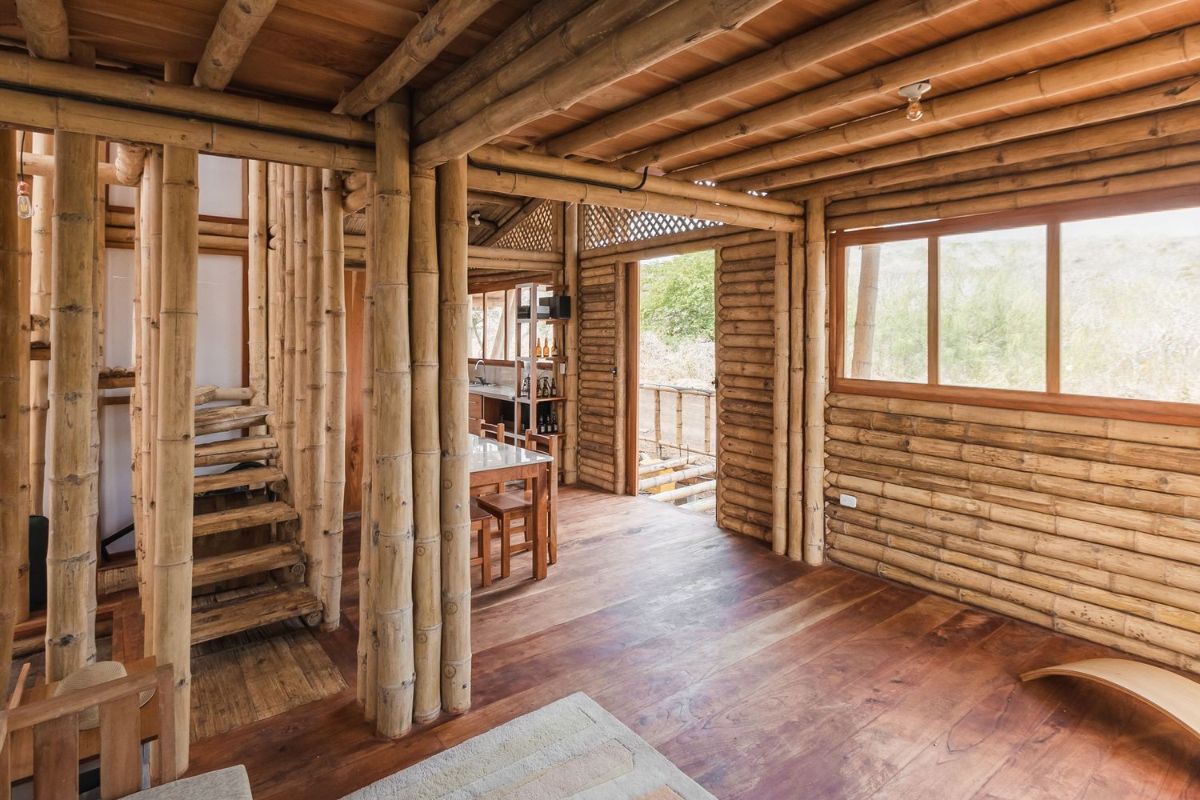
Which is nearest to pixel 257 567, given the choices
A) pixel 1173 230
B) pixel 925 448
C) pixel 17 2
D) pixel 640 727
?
pixel 640 727

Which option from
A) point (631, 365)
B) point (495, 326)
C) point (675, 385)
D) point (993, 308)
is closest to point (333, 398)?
point (631, 365)

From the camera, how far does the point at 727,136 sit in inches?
120

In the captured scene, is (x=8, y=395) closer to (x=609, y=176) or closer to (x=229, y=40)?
(x=229, y=40)

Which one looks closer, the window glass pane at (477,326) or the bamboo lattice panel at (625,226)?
the bamboo lattice panel at (625,226)

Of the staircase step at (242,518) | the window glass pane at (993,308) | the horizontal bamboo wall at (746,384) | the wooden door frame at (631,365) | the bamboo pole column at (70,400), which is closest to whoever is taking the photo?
the bamboo pole column at (70,400)

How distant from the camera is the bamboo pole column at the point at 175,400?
2326mm

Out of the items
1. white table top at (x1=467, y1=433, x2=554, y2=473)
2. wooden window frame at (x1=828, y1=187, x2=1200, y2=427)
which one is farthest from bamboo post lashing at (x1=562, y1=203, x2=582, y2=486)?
wooden window frame at (x1=828, y1=187, x2=1200, y2=427)

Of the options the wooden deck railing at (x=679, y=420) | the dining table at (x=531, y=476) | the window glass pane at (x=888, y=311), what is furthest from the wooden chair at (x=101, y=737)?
the wooden deck railing at (x=679, y=420)

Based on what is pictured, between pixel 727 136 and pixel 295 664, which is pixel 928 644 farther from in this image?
pixel 295 664

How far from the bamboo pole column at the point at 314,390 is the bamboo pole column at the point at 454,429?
3.93 feet

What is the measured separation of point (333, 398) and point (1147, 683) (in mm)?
4150

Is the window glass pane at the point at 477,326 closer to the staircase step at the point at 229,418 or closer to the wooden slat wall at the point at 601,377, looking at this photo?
the wooden slat wall at the point at 601,377

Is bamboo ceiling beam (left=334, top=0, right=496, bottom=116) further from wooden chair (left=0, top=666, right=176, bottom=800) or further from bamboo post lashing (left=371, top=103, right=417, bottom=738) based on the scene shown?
wooden chair (left=0, top=666, right=176, bottom=800)

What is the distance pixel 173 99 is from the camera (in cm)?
221
